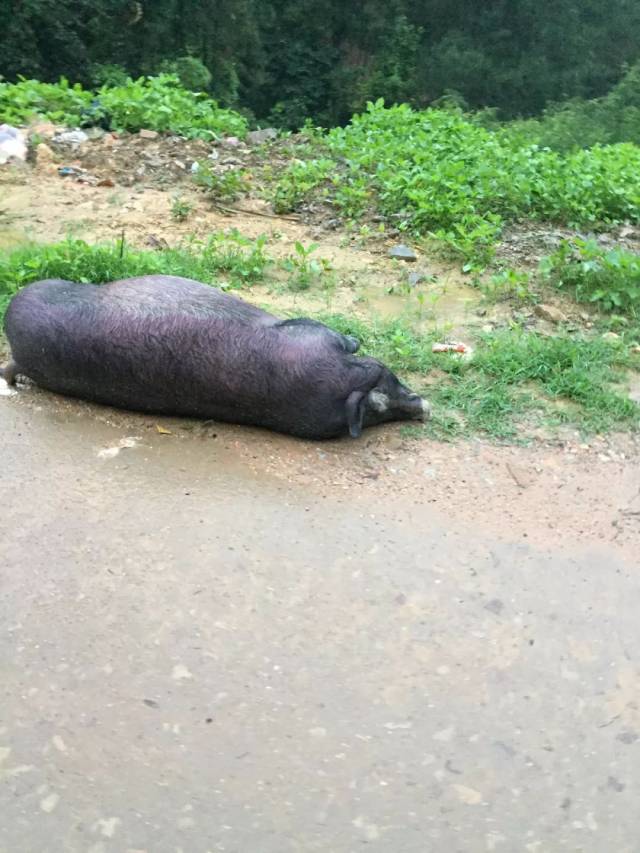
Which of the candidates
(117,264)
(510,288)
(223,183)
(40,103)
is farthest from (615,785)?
(40,103)

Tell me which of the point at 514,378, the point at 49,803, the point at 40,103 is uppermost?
the point at 40,103

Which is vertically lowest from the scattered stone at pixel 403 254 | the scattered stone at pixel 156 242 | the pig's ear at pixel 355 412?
the pig's ear at pixel 355 412

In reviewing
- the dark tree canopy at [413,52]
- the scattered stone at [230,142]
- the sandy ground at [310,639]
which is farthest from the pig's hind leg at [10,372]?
the dark tree canopy at [413,52]

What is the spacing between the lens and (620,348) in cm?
534

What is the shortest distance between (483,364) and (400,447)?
0.97 metres

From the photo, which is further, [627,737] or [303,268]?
[303,268]

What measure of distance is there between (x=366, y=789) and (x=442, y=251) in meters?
4.78

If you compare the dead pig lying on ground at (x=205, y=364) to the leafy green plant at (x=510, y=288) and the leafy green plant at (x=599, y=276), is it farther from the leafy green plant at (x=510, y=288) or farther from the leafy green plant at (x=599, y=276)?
the leafy green plant at (x=599, y=276)

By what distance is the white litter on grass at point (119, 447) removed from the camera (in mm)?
4211

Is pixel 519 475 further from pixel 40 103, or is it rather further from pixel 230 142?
pixel 40 103

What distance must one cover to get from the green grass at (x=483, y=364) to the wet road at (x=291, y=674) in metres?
1.02

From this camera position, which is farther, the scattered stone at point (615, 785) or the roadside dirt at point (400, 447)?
the roadside dirt at point (400, 447)

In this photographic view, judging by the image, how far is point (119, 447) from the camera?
4.29 metres

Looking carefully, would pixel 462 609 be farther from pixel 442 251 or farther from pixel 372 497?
pixel 442 251
